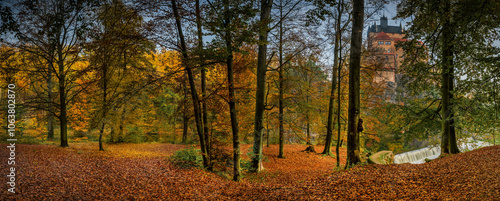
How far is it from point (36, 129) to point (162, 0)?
47.8 feet

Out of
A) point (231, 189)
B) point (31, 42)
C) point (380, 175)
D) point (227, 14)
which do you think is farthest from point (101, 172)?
point (380, 175)

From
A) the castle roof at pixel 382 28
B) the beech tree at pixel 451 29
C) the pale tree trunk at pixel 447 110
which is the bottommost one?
the pale tree trunk at pixel 447 110

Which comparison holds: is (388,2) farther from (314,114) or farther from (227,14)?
(314,114)

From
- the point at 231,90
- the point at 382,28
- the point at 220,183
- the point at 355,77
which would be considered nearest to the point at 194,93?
the point at 231,90

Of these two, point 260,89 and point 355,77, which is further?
point 260,89

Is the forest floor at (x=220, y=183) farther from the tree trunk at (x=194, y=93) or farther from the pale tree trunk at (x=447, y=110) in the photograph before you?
the pale tree trunk at (x=447, y=110)

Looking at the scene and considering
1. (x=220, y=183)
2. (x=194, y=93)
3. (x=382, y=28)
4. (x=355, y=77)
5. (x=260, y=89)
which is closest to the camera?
(x=355, y=77)

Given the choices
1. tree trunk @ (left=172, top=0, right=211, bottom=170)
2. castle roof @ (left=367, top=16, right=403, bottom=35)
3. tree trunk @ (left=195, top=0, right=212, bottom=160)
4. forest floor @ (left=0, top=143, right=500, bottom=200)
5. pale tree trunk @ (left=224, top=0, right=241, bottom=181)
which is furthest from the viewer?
castle roof @ (left=367, top=16, right=403, bottom=35)

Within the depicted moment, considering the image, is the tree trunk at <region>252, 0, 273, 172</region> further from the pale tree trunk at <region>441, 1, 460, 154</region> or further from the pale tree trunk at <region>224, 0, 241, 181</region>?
the pale tree trunk at <region>441, 1, 460, 154</region>

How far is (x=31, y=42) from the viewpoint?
30.9 feet

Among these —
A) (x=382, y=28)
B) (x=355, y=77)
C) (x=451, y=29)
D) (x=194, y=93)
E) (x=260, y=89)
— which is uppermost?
(x=382, y=28)

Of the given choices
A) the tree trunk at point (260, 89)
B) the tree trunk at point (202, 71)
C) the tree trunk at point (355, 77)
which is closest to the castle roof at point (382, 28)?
the tree trunk at point (355, 77)

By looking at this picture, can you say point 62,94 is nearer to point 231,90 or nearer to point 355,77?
point 231,90

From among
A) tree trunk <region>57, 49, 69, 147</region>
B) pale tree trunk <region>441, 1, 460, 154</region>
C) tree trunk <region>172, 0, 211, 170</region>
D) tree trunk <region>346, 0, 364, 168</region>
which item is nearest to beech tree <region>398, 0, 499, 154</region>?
pale tree trunk <region>441, 1, 460, 154</region>
